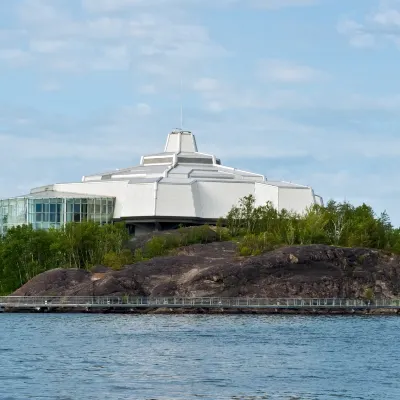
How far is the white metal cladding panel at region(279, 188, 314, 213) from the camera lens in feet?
603

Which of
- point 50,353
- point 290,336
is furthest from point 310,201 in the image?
point 50,353

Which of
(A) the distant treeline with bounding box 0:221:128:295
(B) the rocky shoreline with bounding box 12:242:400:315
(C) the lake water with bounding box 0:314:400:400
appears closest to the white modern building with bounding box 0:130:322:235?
(A) the distant treeline with bounding box 0:221:128:295

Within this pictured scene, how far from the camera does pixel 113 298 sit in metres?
142

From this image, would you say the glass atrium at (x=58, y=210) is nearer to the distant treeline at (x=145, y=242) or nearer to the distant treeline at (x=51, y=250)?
the distant treeline at (x=145, y=242)

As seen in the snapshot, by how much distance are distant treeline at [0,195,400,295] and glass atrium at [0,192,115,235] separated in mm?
12270

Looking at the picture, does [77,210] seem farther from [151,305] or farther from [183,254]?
[151,305]

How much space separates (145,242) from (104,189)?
79.8 ft

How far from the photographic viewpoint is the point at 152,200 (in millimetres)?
181125

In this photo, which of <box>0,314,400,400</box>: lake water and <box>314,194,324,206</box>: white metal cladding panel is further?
<box>314,194,324,206</box>: white metal cladding panel

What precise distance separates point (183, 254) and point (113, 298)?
15.2 metres

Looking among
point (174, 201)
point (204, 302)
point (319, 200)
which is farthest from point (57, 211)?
point (204, 302)

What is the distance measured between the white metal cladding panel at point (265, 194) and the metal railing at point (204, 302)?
4340 cm

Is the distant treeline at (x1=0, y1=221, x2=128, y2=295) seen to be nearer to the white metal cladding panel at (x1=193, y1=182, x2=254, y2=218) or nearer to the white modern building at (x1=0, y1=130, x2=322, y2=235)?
the white modern building at (x1=0, y1=130, x2=322, y2=235)

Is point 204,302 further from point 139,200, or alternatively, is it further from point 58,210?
point 58,210
